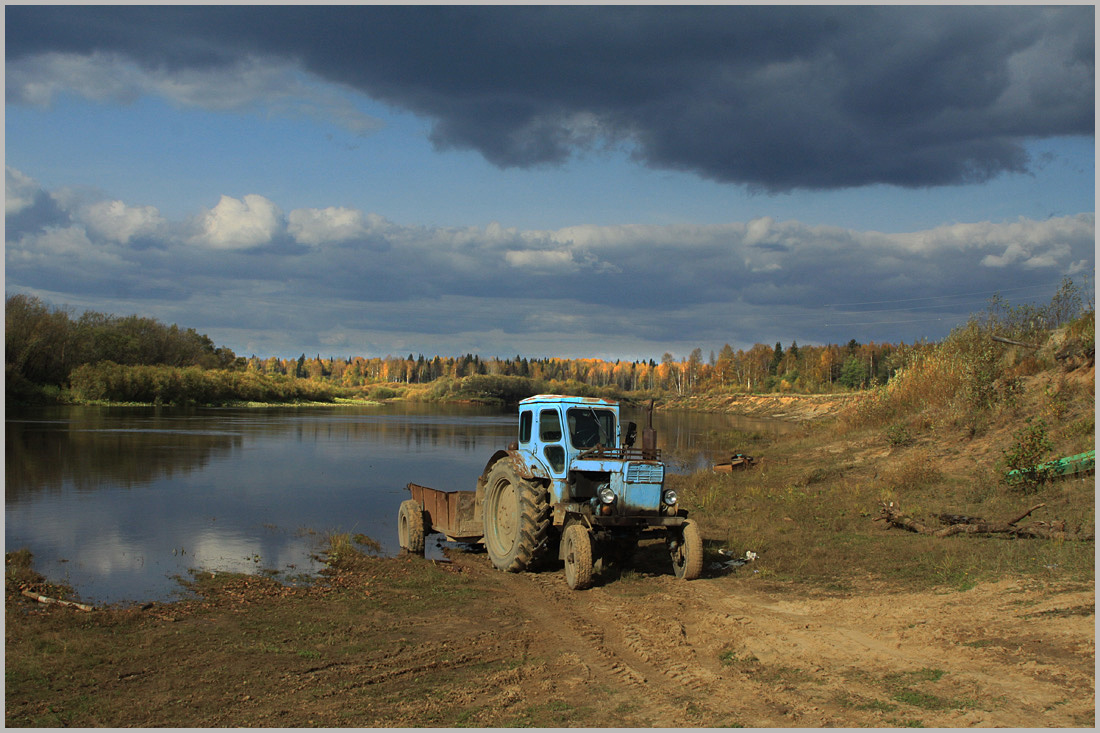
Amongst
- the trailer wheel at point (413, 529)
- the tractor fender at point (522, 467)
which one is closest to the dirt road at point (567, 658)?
the tractor fender at point (522, 467)

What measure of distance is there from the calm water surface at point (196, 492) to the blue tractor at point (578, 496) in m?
3.87

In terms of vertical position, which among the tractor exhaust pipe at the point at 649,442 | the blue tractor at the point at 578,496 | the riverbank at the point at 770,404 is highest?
the tractor exhaust pipe at the point at 649,442

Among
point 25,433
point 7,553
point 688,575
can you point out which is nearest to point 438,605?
point 688,575

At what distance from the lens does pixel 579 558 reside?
10695 mm

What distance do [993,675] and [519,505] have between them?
673 cm

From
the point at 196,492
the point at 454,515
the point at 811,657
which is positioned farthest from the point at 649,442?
the point at 196,492

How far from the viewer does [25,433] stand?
39.2m

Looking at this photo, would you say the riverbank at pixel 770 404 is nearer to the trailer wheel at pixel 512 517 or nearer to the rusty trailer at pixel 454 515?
the rusty trailer at pixel 454 515

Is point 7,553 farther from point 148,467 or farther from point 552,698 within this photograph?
point 148,467

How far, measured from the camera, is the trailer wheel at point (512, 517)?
11367 mm

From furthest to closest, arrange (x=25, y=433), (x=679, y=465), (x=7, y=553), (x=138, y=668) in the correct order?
(x=25, y=433), (x=679, y=465), (x=7, y=553), (x=138, y=668)

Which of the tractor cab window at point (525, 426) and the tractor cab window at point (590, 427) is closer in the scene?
the tractor cab window at point (590, 427)

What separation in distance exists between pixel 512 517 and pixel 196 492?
49.8 feet

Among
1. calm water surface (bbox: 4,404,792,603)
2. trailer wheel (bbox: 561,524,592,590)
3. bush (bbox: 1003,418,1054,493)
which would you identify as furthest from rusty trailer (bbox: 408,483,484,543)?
bush (bbox: 1003,418,1054,493)
